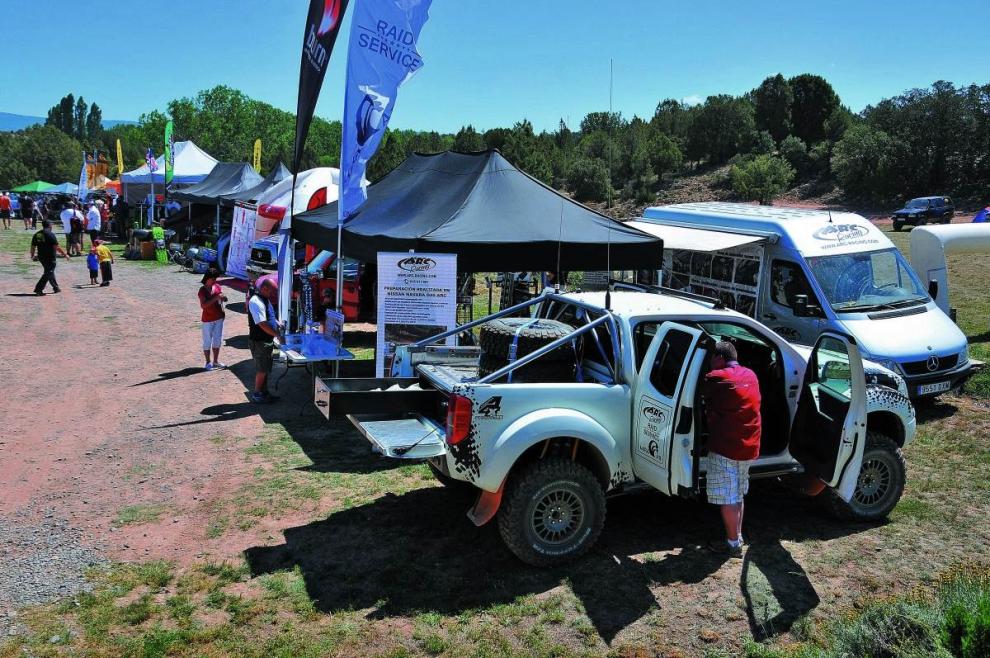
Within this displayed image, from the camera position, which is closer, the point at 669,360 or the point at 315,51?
the point at 669,360

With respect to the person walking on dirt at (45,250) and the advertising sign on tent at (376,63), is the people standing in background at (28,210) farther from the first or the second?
the advertising sign on tent at (376,63)

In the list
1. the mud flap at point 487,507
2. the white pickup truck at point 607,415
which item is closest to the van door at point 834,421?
the white pickup truck at point 607,415

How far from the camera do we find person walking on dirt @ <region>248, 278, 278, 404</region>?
30.9ft

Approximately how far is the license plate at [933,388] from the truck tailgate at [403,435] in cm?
606

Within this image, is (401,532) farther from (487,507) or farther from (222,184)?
(222,184)

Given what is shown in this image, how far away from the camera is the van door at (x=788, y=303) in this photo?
980 centimetres

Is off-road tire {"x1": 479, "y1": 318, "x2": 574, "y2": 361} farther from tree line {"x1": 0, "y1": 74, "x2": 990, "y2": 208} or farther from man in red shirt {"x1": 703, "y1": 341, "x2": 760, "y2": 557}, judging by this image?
tree line {"x1": 0, "y1": 74, "x2": 990, "y2": 208}

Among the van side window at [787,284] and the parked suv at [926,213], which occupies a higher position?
the parked suv at [926,213]

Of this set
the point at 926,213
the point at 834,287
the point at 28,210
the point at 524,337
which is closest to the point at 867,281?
the point at 834,287

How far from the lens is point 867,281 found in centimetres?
1002

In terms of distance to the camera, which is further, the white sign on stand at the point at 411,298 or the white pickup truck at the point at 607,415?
the white sign on stand at the point at 411,298

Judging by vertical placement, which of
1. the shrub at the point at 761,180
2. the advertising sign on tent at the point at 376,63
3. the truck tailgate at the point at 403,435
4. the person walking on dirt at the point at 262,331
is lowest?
the truck tailgate at the point at 403,435

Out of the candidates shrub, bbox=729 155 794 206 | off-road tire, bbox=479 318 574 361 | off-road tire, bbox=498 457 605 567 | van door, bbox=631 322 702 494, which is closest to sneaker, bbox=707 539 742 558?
van door, bbox=631 322 702 494

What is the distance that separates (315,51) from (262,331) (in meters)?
3.47
